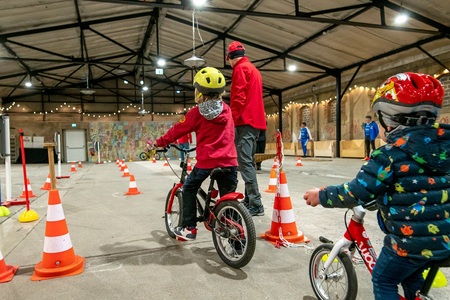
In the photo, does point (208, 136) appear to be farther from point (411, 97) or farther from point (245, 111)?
point (411, 97)

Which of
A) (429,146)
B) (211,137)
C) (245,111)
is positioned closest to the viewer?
(429,146)

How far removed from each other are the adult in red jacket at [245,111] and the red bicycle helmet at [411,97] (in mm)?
2360

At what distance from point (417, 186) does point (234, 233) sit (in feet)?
4.86

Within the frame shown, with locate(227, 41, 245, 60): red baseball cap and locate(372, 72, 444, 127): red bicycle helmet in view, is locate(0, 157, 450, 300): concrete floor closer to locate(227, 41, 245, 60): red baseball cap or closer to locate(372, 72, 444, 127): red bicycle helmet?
locate(372, 72, 444, 127): red bicycle helmet

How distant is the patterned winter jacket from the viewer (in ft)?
3.92

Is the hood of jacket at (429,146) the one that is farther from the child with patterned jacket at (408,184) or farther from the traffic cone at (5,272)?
the traffic cone at (5,272)

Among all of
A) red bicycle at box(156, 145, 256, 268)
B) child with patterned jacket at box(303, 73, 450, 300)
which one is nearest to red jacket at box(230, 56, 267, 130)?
red bicycle at box(156, 145, 256, 268)

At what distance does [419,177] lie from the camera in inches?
47.9

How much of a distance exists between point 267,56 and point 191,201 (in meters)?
15.6

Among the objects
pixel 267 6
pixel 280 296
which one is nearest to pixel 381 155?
pixel 280 296

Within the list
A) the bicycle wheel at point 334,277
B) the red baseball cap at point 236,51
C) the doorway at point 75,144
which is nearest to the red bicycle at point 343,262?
the bicycle wheel at point 334,277

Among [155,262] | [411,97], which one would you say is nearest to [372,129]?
[155,262]

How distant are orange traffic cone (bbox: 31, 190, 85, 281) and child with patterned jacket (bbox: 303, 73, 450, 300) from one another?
2.13 meters

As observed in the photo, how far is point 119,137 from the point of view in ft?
79.4
